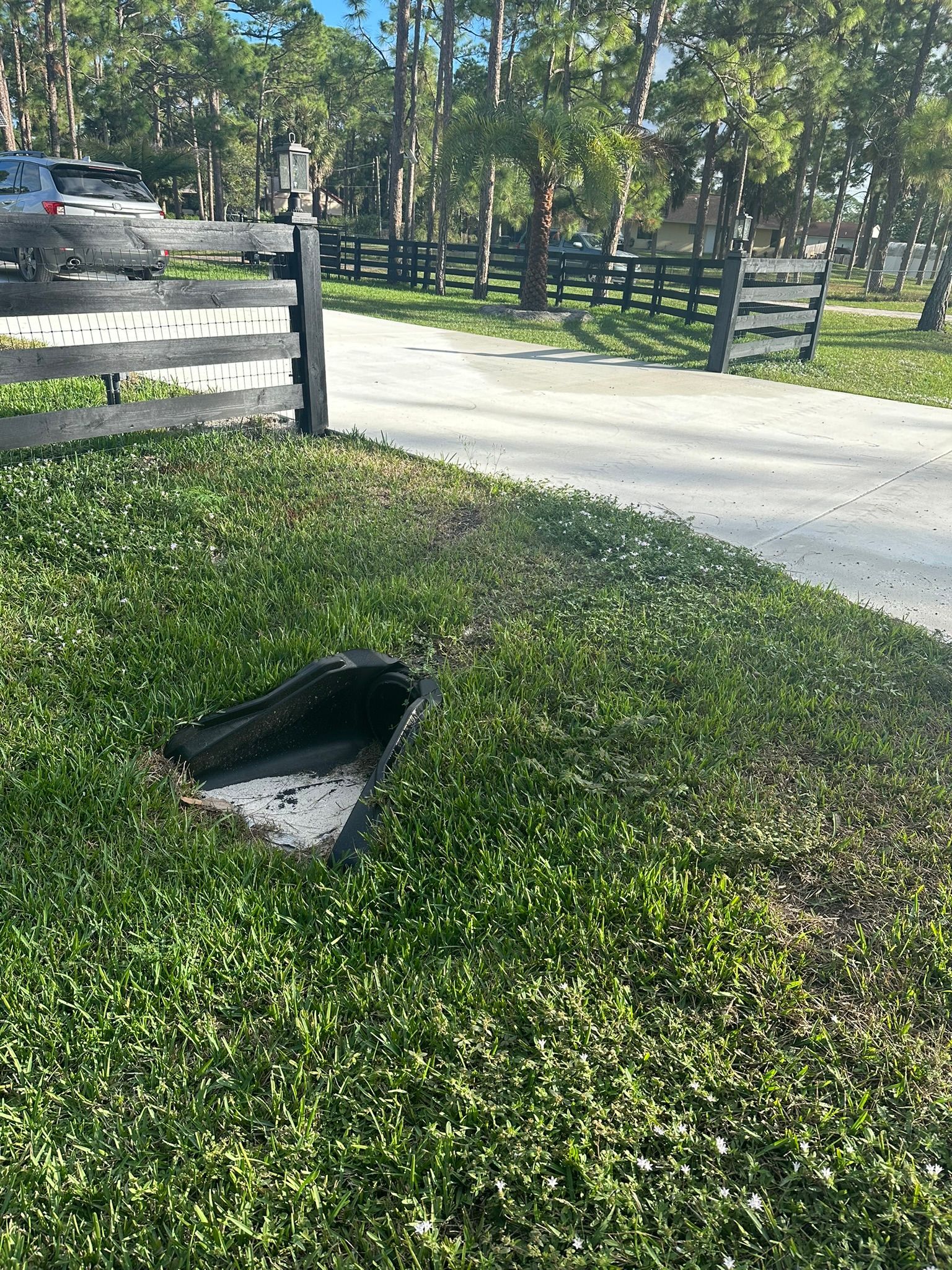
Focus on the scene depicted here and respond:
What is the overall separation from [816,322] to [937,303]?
8.53 meters

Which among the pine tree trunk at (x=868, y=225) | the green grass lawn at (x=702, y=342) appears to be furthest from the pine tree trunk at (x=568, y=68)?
the pine tree trunk at (x=868, y=225)

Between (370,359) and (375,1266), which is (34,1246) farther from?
(370,359)

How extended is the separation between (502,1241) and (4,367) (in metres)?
4.15

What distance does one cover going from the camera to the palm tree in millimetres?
14352

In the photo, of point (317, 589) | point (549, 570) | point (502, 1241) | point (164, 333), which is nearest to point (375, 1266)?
point (502, 1241)

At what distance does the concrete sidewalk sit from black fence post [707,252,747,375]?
442 millimetres

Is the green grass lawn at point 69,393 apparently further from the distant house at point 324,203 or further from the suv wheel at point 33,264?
the distant house at point 324,203

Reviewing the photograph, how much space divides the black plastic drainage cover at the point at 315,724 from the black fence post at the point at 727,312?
836 cm

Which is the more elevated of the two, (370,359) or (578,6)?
(578,6)

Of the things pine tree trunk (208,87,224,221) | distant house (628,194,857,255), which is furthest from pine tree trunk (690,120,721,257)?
distant house (628,194,857,255)

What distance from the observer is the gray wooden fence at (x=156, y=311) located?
4285 millimetres

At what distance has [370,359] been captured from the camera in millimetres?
9836

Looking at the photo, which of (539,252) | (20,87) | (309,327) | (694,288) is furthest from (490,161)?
(20,87)

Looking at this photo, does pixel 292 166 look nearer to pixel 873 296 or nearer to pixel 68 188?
pixel 68 188
